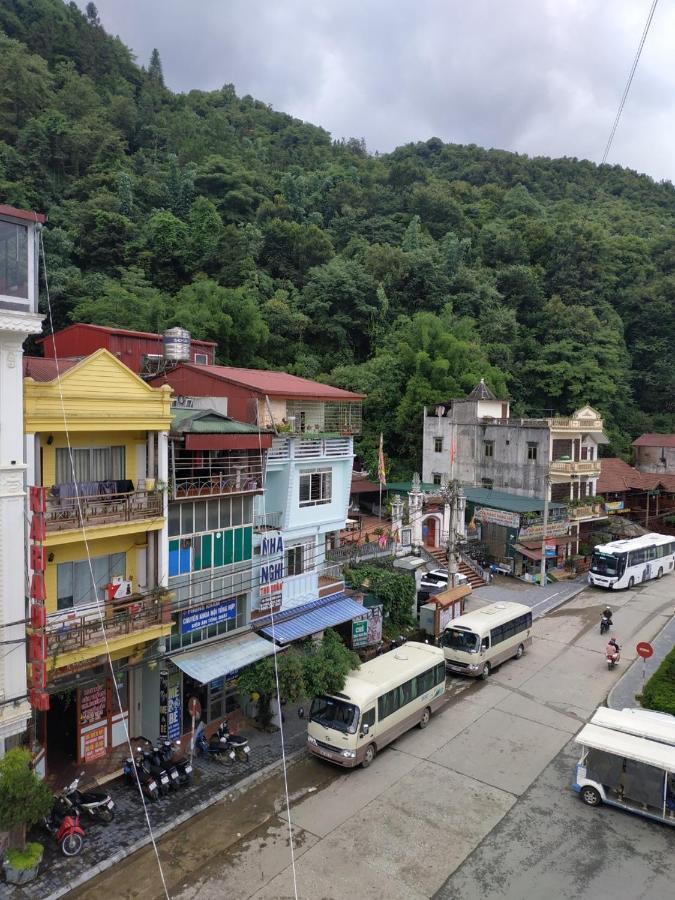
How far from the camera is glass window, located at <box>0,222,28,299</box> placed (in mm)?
11078

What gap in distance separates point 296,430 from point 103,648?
9735 millimetres

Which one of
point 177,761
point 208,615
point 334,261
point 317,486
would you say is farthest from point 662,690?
point 334,261

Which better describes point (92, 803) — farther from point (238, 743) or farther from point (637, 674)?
point (637, 674)

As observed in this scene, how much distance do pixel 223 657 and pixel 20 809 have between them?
6085 mm

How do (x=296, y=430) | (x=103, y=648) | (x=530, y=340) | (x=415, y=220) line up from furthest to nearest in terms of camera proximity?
(x=415, y=220), (x=530, y=340), (x=296, y=430), (x=103, y=648)

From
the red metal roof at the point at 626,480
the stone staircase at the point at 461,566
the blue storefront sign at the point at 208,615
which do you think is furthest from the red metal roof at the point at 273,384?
the red metal roof at the point at 626,480

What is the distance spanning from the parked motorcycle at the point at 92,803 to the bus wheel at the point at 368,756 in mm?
5844

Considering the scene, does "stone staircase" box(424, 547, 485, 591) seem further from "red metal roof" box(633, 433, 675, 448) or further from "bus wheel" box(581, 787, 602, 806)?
"red metal roof" box(633, 433, 675, 448)

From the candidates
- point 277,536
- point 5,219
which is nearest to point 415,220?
point 277,536

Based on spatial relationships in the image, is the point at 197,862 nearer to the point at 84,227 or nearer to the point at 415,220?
the point at 84,227

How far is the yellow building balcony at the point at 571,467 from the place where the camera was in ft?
116

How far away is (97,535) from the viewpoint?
1315 centimetres

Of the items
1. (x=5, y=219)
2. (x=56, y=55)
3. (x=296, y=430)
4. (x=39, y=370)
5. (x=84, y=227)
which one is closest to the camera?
(x=5, y=219)

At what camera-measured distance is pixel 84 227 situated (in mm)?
48469
